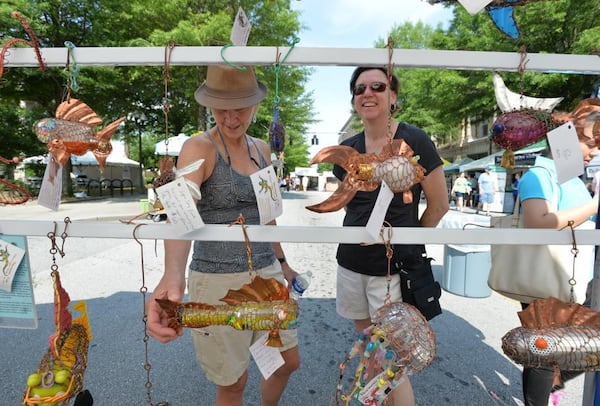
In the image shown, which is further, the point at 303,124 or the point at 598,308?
the point at 303,124

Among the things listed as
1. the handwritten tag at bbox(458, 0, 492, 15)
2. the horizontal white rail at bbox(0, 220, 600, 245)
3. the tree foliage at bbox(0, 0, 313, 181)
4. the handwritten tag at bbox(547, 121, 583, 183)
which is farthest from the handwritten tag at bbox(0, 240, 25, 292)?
the tree foliage at bbox(0, 0, 313, 181)

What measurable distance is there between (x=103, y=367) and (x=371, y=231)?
7.46ft

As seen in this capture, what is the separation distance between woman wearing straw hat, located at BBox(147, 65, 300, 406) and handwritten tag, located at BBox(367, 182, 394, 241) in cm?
53

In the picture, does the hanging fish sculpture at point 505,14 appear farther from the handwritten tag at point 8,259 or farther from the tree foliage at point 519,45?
the tree foliage at point 519,45

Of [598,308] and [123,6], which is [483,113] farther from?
[123,6]

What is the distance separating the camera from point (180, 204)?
87 cm

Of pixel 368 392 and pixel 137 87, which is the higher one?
pixel 137 87

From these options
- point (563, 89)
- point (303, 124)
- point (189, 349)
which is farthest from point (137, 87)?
point (563, 89)

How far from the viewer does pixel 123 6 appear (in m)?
10.8

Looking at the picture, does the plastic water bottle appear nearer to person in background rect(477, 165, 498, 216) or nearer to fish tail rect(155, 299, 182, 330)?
fish tail rect(155, 299, 182, 330)

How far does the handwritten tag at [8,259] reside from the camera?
1.03 metres

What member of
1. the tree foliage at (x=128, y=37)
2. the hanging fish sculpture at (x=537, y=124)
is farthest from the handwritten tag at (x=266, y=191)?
the tree foliage at (x=128, y=37)

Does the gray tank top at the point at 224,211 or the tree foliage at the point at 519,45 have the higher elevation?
the tree foliage at the point at 519,45

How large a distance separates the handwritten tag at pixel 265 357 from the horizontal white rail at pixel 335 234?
0.34 metres
